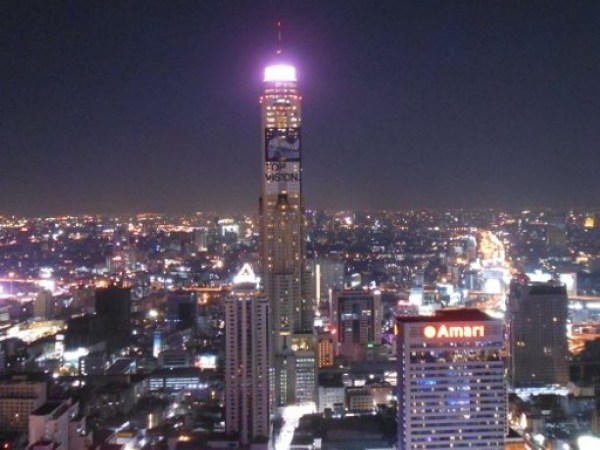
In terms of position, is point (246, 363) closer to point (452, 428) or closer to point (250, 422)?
point (250, 422)

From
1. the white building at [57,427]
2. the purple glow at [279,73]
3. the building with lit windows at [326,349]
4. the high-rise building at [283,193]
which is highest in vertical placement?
the purple glow at [279,73]

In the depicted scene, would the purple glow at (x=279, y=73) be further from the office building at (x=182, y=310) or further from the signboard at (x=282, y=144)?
the office building at (x=182, y=310)

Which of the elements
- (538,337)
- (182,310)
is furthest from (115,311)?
(538,337)

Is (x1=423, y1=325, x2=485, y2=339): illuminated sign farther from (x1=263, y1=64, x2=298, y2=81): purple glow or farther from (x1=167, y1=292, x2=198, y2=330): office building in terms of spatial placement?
(x1=263, y1=64, x2=298, y2=81): purple glow

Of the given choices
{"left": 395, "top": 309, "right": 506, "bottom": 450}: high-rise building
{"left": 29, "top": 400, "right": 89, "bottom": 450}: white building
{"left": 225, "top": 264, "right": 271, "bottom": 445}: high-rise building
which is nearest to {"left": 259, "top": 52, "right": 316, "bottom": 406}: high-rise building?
{"left": 225, "top": 264, "right": 271, "bottom": 445}: high-rise building

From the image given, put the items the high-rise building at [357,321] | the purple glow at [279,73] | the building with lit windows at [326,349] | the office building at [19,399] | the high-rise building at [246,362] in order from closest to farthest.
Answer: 1. the high-rise building at [246,362]
2. the office building at [19,399]
3. the building with lit windows at [326,349]
4. the high-rise building at [357,321]
5. the purple glow at [279,73]

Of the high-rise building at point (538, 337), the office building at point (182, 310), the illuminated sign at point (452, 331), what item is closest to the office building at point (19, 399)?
the illuminated sign at point (452, 331)
